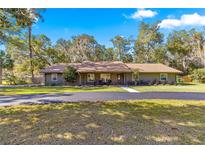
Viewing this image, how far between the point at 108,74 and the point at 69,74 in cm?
549

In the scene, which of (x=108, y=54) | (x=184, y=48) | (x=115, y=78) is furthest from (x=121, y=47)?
(x=115, y=78)

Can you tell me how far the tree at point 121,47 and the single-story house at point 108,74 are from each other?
16.5 m

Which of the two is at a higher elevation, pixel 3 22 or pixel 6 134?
pixel 3 22

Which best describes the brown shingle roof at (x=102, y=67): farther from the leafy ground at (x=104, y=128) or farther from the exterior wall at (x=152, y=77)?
the leafy ground at (x=104, y=128)

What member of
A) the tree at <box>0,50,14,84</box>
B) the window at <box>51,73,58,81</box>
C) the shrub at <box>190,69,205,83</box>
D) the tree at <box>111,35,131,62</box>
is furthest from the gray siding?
the tree at <box>111,35,131,62</box>

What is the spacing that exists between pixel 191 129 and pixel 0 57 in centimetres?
3535

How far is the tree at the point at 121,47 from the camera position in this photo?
45188 mm

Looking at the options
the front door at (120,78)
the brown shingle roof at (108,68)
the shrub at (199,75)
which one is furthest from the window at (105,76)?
the shrub at (199,75)

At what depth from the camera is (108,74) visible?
2766cm

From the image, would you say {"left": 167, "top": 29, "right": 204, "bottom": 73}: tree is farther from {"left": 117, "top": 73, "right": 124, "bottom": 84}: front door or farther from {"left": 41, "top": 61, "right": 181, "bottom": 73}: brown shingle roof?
{"left": 117, "top": 73, "right": 124, "bottom": 84}: front door

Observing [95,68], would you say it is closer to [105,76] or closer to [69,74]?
[105,76]
